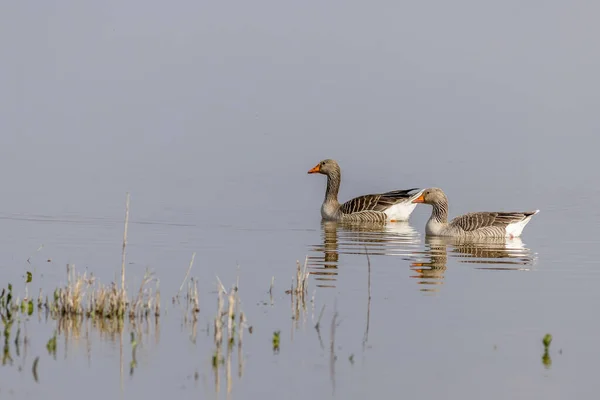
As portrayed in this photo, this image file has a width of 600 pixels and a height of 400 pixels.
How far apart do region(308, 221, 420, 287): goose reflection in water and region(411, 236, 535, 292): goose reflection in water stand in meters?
0.49

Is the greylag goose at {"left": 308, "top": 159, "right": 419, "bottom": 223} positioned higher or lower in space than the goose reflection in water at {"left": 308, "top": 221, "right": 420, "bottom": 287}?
higher

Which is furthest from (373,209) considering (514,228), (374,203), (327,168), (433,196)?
(514,228)

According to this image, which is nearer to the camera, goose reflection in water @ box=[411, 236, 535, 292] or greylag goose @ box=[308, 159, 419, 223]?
goose reflection in water @ box=[411, 236, 535, 292]

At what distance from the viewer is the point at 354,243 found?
2202 centimetres

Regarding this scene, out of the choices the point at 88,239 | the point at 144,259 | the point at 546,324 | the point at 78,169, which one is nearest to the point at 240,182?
the point at 78,169

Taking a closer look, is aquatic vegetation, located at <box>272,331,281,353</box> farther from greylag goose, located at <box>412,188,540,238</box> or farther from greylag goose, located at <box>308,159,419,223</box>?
greylag goose, located at <box>308,159,419,223</box>

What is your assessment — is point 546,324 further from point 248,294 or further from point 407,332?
point 248,294

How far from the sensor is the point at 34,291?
14.0m

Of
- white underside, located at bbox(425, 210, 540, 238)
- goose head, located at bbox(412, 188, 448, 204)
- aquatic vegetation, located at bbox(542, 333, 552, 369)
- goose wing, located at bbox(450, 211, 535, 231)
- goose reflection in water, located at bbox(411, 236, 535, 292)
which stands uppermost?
goose head, located at bbox(412, 188, 448, 204)

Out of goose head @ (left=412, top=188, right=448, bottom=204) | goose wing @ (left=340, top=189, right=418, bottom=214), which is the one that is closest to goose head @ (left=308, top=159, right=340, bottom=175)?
goose wing @ (left=340, top=189, right=418, bottom=214)

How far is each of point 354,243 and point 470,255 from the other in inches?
108

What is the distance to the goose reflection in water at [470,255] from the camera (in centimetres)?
1720

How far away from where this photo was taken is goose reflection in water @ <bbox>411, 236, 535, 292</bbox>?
17.2 metres

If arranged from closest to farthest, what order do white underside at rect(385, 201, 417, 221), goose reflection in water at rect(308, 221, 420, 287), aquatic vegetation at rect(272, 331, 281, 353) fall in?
1. aquatic vegetation at rect(272, 331, 281, 353)
2. goose reflection in water at rect(308, 221, 420, 287)
3. white underside at rect(385, 201, 417, 221)
